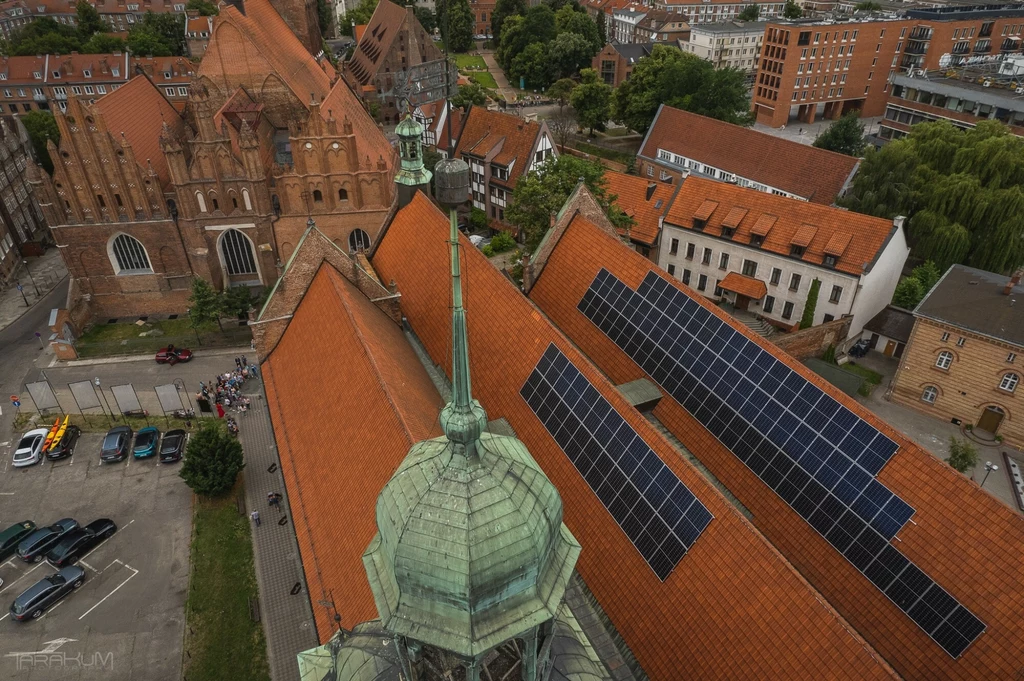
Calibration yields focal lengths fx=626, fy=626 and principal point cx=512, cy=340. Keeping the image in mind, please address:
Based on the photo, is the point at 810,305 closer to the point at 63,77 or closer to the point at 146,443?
the point at 146,443

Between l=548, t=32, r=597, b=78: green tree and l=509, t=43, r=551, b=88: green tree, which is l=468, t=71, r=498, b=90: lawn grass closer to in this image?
l=509, t=43, r=551, b=88: green tree

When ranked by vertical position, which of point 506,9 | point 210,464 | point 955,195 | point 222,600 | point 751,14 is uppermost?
point 506,9

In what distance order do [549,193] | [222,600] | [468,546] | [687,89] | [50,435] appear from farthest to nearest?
1. [687,89]
2. [549,193]
3. [50,435]
4. [222,600]
5. [468,546]

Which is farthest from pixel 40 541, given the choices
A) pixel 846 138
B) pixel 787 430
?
pixel 846 138

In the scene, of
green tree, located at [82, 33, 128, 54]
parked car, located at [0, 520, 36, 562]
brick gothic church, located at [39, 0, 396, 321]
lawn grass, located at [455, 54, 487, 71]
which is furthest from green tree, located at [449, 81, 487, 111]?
parked car, located at [0, 520, 36, 562]

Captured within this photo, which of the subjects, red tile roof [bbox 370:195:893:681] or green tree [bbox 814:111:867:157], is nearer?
red tile roof [bbox 370:195:893:681]

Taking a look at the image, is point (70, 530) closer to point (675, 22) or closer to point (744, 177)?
point (744, 177)

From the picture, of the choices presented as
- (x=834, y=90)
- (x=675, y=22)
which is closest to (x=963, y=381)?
(x=834, y=90)
